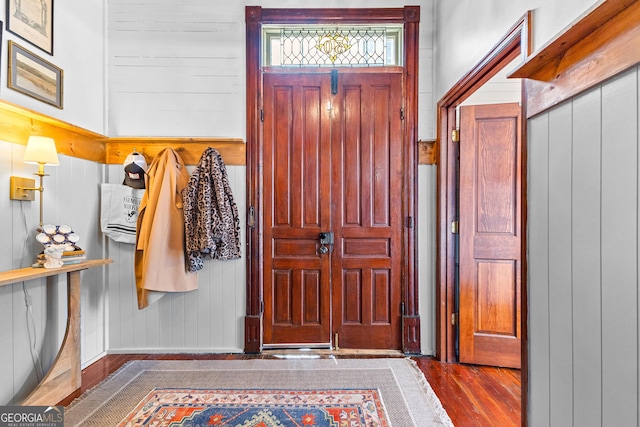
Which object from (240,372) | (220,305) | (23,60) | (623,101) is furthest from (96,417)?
(623,101)

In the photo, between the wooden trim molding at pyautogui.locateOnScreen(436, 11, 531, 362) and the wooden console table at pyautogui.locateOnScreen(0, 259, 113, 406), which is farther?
the wooden trim molding at pyautogui.locateOnScreen(436, 11, 531, 362)

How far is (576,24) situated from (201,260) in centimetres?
252

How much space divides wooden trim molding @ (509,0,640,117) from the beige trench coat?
7.61 feet

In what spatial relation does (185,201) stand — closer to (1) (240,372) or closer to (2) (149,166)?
(2) (149,166)

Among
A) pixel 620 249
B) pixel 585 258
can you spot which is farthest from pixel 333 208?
pixel 620 249

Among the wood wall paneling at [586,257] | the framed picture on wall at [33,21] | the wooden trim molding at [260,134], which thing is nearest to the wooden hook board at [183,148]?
the wooden trim molding at [260,134]

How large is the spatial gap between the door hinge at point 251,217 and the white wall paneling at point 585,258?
1.95m

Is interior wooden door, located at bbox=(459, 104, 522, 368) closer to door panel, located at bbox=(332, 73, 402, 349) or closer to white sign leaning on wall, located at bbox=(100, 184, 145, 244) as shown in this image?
door panel, located at bbox=(332, 73, 402, 349)

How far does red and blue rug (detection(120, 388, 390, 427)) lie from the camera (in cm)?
190

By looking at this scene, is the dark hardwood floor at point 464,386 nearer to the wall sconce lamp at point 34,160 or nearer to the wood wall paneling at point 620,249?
the wood wall paneling at point 620,249

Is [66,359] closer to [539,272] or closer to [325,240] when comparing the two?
[325,240]

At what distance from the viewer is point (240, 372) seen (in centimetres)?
249

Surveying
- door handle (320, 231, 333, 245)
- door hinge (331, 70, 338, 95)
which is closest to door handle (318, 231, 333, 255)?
door handle (320, 231, 333, 245)

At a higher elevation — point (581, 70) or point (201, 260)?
point (581, 70)
